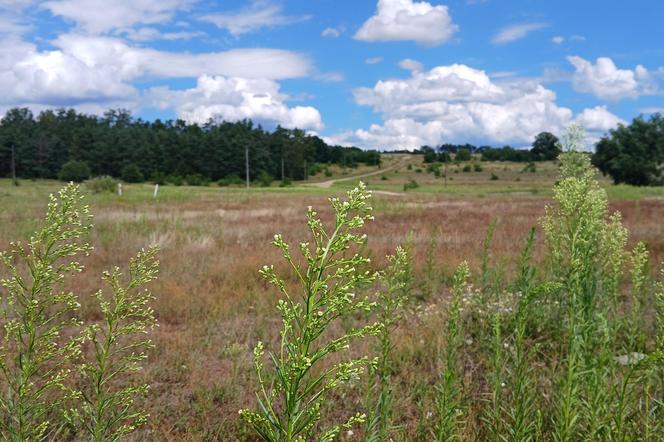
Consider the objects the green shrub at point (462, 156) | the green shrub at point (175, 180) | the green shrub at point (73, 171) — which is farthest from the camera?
the green shrub at point (462, 156)

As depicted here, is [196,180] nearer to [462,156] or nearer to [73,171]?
[73,171]

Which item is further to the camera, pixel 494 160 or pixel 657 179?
pixel 494 160

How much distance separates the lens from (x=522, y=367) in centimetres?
254

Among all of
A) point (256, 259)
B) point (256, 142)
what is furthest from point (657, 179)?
point (256, 259)

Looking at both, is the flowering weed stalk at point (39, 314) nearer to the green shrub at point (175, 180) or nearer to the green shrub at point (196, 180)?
the green shrub at point (175, 180)

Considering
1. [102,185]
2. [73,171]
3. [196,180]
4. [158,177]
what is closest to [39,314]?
[102,185]

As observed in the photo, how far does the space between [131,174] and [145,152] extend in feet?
36.4

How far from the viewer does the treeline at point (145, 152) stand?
10112cm

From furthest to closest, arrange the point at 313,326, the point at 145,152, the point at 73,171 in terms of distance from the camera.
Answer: the point at 145,152 < the point at 73,171 < the point at 313,326

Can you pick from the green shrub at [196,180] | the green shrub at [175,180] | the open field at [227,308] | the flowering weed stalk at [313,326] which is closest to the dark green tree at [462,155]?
the green shrub at [196,180]

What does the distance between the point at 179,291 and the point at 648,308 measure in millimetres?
6619

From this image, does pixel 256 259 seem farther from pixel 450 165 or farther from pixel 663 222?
pixel 450 165

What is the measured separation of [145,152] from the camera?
106 metres

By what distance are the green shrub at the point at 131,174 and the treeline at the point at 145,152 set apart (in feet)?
0.68
